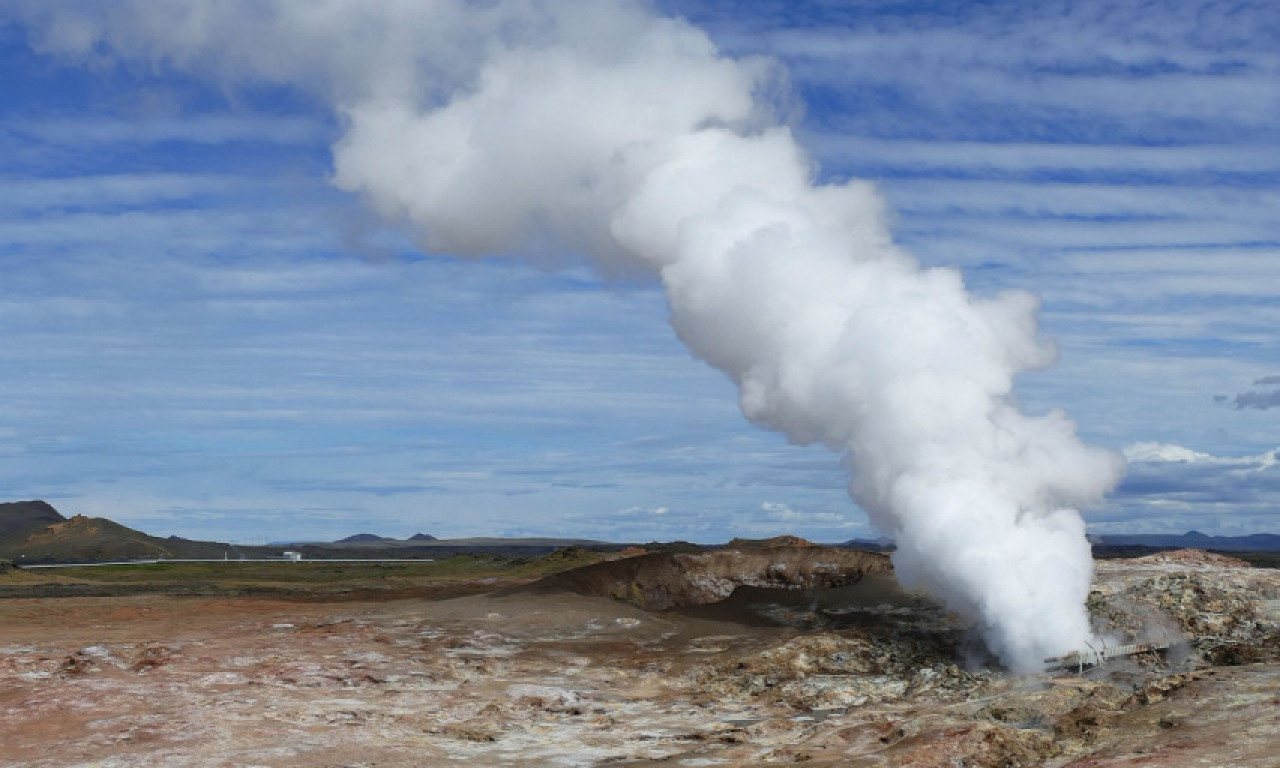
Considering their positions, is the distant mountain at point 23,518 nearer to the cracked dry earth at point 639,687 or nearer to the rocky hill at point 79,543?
the rocky hill at point 79,543

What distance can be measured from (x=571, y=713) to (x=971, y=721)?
31.5ft

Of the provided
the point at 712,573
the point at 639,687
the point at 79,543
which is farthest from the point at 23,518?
the point at 639,687

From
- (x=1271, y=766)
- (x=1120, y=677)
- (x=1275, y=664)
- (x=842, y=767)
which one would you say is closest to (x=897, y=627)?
(x=1120, y=677)

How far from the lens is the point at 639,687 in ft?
111

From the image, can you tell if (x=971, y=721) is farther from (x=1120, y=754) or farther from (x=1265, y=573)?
(x=1265, y=573)

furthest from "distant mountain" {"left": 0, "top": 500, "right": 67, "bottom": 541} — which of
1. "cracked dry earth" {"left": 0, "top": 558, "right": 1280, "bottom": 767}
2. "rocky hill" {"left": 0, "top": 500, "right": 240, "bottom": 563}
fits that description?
"cracked dry earth" {"left": 0, "top": 558, "right": 1280, "bottom": 767}

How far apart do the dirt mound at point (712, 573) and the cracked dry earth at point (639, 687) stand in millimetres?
3142

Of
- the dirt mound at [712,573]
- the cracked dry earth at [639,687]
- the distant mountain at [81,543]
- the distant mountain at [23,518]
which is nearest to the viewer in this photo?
the cracked dry earth at [639,687]

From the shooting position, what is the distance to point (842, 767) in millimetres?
22484

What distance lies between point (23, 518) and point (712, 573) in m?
164

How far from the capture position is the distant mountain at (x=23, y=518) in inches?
6934

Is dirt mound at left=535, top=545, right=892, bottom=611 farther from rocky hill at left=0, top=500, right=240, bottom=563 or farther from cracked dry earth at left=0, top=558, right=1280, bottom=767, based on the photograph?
rocky hill at left=0, top=500, right=240, bottom=563

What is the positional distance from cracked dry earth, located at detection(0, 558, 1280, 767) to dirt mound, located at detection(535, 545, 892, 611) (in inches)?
124

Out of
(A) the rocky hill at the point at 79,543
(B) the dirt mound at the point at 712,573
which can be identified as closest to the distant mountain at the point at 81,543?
(A) the rocky hill at the point at 79,543
